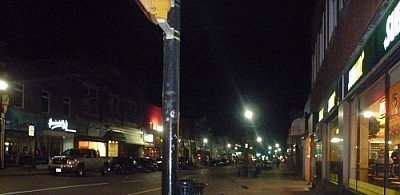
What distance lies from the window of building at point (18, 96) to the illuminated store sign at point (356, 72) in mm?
31186

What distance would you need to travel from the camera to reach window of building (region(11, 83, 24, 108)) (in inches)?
1593

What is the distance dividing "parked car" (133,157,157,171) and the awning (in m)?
6.50

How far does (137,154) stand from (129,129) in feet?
14.2

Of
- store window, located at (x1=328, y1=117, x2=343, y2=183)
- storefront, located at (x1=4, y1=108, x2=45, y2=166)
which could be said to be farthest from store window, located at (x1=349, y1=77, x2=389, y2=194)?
storefront, located at (x1=4, y1=108, x2=45, y2=166)

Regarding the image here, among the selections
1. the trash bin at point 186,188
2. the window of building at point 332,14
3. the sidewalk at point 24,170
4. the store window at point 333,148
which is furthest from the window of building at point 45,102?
the trash bin at point 186,188

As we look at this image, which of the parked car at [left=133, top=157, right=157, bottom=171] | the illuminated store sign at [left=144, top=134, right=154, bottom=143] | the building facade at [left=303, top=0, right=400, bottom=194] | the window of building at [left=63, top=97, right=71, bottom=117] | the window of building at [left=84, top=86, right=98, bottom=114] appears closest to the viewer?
the building facade at [left=303, top=0, right=400, bottom=194]

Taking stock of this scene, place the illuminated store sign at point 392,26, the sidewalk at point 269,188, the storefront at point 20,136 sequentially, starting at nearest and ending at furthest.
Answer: the illuminated store sign at point 392,26, the sidewalk at point 269,188, the storefront at point 20,136

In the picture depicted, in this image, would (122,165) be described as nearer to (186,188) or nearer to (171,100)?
(186,188)

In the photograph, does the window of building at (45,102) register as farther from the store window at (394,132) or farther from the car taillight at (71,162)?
the store window at (394,132)

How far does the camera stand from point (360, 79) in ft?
37.7

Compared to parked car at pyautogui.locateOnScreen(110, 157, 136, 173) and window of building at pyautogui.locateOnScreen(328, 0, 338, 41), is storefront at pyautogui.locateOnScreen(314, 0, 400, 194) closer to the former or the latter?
window of building at pyautogui.locateOnScreen(328, 0, 338, 41)

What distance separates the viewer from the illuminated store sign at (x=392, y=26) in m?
7.64

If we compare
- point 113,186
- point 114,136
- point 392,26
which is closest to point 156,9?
point 392,26

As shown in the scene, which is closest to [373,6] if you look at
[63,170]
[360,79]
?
[360,79]
